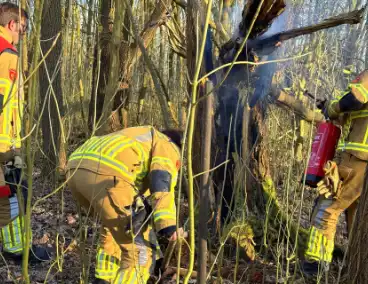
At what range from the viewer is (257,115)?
→ 418 cm

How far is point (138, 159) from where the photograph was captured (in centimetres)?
273

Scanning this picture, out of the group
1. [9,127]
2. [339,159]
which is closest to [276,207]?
[339,159]

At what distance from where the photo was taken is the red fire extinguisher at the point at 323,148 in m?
3.59

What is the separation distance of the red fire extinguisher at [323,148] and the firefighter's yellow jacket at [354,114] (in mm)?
63

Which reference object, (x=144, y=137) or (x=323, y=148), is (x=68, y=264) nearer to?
(x=144, y=137)

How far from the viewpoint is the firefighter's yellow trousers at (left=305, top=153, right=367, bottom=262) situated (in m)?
3.49

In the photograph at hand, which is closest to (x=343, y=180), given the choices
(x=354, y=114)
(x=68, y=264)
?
(x=354, y=114)

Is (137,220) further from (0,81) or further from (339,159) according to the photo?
(339,159)

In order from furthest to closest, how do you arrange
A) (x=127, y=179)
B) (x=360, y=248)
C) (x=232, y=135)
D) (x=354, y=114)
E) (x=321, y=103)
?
(x=232, y=135)
(x=321, y=103)
(x=354, y=114)
(x=127, y=179)
(x=360, y=248)

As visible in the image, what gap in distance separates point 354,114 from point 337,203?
0.72 meters

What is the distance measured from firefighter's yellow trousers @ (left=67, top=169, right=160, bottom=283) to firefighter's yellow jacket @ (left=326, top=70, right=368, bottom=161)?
1.74 metres

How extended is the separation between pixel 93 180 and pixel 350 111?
2.08m

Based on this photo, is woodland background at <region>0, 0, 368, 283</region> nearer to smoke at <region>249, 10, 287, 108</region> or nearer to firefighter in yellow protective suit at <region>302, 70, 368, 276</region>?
smoke at <region>249, 10, 287, 108</region>

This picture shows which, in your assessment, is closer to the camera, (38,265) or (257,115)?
(38,265)
